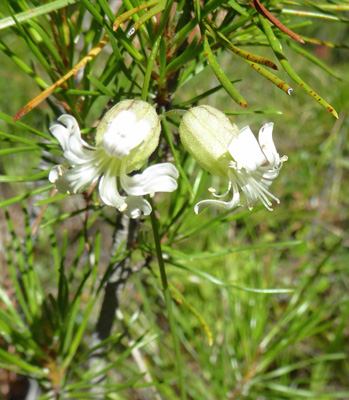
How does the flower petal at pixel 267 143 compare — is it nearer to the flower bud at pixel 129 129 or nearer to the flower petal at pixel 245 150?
the flower petal at pixel 245 150

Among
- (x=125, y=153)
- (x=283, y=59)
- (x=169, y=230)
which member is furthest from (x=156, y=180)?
(x=169, y=230)

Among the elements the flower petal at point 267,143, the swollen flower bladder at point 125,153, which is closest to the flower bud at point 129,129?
the swollen flower bladder at point 125,153

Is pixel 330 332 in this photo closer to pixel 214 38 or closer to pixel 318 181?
pixel 318 181

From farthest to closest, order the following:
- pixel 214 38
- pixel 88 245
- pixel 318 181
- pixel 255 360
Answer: pixel 318 181 → pixel 255 360 → pixel 88 245 → pixel 214 38

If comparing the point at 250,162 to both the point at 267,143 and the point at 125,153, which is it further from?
the point at 125,153

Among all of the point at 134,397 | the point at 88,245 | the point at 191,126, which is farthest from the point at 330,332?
the point at 191,126
